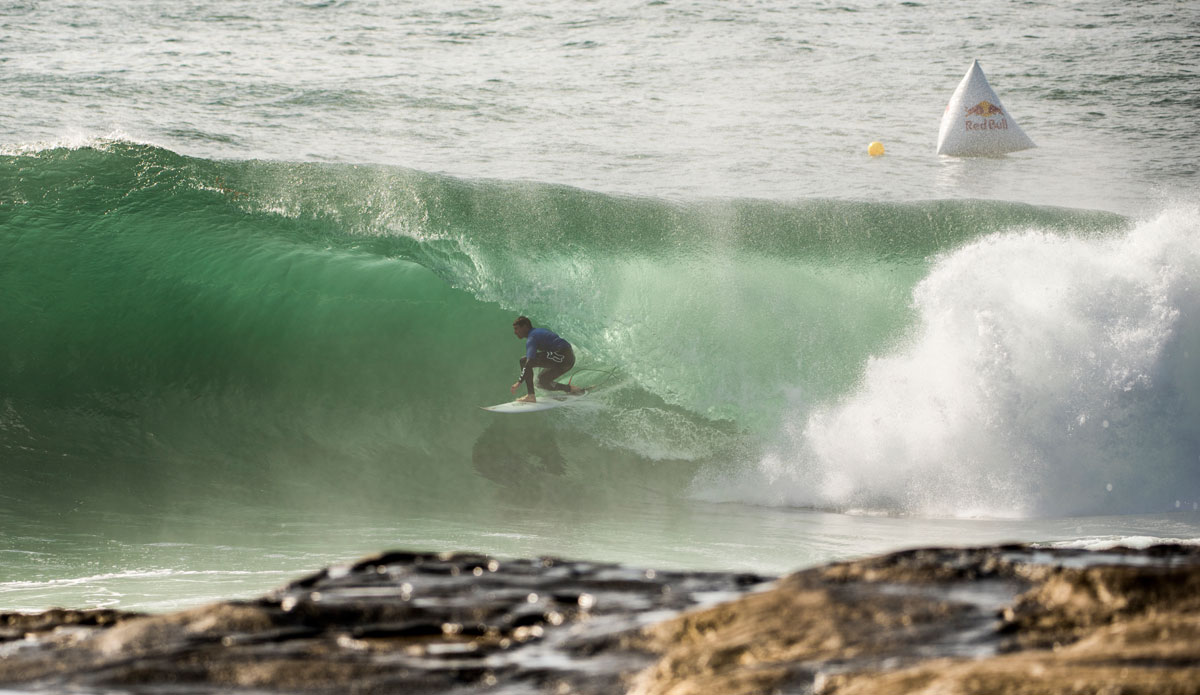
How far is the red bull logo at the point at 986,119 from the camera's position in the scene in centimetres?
1806

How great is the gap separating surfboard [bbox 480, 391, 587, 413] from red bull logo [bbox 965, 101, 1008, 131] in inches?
456

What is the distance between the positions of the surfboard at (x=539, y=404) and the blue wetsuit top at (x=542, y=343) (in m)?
0.37

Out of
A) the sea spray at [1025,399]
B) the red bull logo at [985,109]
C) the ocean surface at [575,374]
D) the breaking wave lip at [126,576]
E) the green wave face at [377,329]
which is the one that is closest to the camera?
the breaking wave lip at [126,576]

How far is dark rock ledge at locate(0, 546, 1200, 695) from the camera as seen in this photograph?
2.10m

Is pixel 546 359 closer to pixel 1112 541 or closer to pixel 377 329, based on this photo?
pixel 377 329

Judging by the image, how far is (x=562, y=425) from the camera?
928 cm

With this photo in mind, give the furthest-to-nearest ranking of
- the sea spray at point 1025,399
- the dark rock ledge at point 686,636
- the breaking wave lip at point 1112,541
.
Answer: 1. the sea spray at point 1025,399
2. the breaking wave lip at point 1112,541
3. the dark rock ledge at point 686,636

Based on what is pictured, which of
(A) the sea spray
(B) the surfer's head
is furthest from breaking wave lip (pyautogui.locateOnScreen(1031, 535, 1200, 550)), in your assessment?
(B) the surfer's head

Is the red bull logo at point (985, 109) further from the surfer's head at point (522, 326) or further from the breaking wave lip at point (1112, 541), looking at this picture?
the breaking wave lip at point (1112, 541)

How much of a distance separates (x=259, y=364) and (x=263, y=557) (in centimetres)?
381

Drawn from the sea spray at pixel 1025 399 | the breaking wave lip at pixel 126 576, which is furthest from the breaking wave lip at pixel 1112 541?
the breaking wave lip at pixel 126 576

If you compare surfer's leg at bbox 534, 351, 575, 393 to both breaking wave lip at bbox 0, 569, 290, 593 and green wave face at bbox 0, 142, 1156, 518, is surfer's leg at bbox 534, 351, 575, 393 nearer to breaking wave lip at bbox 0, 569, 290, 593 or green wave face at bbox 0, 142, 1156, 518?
green wave face at bbox 0, 142, 1156, 518

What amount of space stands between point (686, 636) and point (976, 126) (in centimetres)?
1719

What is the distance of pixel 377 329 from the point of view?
10.2 metres
